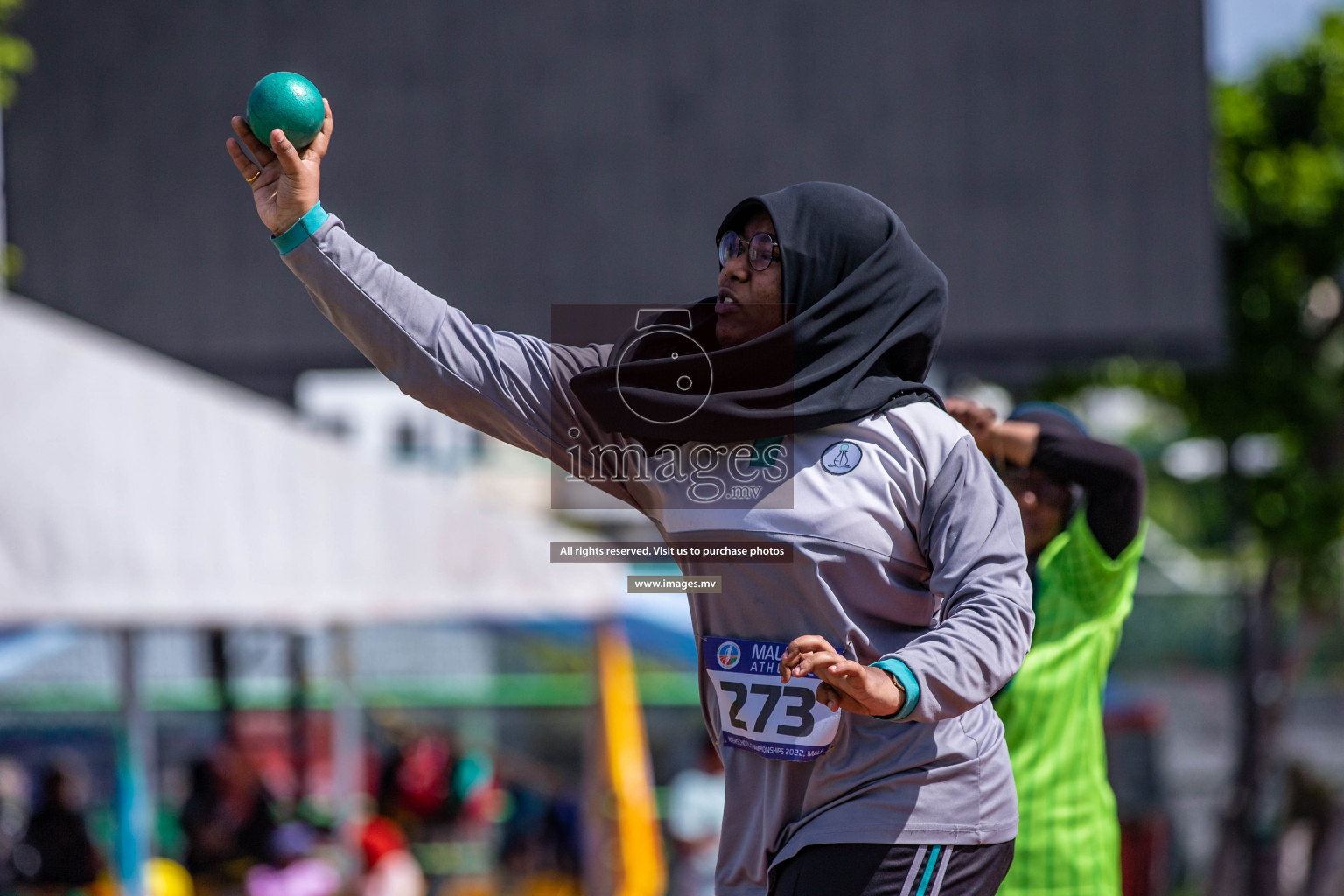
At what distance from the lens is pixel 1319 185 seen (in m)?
8.01

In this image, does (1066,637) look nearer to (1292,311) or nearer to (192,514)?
(192,514)

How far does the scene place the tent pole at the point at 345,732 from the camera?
6926 millimetres

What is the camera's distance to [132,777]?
5203 mm

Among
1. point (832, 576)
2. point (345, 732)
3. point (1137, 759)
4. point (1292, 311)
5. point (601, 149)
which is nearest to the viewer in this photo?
point (832, 576)

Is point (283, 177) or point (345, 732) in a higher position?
point (283, 177)

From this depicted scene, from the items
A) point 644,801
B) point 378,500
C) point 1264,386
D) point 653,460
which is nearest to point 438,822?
point 644,801

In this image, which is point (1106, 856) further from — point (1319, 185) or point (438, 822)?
point (438, 822)

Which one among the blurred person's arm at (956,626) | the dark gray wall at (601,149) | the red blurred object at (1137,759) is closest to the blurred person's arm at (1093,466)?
the blurred person's arm at (956,626)

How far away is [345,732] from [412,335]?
5.80 meters

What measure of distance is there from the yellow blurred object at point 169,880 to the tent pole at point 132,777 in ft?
2.27

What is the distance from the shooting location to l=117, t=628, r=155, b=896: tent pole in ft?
16.7

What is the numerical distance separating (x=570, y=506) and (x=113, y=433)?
11.1 ft

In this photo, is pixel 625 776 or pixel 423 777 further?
pixel 423 777

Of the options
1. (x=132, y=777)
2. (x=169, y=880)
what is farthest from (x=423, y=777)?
(x=132, y=777)
